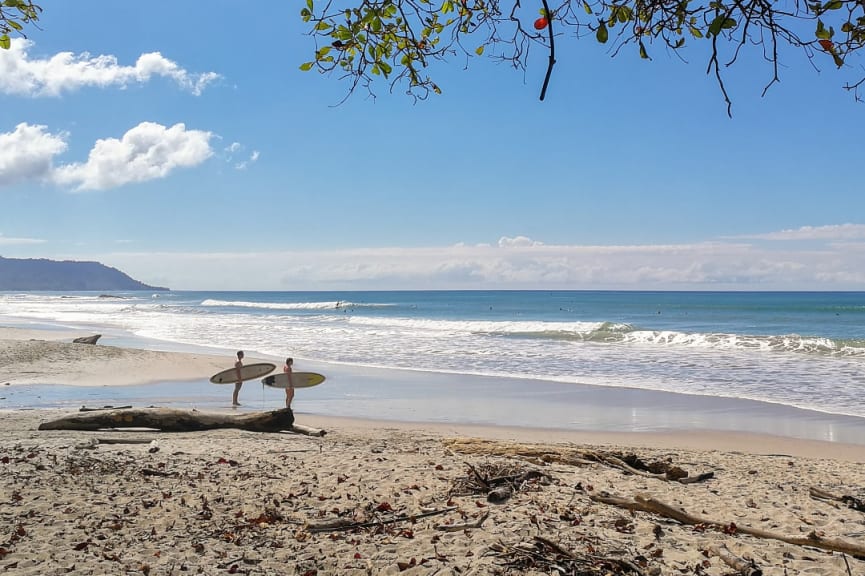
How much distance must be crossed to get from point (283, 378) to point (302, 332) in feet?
66.7

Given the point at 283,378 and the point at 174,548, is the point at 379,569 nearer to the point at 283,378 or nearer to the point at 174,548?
the point at 174,548

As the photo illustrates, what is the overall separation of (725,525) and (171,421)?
7804 millimetres

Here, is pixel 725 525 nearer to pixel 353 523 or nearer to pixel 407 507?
pixel 407 507

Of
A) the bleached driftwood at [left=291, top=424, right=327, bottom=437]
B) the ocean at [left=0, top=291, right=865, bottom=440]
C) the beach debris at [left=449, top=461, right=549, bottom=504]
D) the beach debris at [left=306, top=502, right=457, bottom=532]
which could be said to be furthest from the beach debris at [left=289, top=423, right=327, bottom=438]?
the ocean at [left=0, top=291, right=865, bottom=440]

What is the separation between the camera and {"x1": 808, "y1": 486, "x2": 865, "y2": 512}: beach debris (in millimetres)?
6258

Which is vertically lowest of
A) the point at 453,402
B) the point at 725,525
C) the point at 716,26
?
the point at 453,402

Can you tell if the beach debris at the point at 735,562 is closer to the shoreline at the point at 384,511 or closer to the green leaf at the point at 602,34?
the shoreline at the point at 384,511

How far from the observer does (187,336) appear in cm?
3300

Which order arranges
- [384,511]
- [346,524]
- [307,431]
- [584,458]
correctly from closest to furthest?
[346,524] → [384,511] → [584,458] → [307,431]

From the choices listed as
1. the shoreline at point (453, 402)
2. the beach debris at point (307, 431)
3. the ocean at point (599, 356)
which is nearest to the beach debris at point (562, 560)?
the beach debris at point (307, 431)

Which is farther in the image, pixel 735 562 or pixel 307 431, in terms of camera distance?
pixel 307 431

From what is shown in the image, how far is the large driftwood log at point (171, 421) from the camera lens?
9.46 metres

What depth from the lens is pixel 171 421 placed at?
977 cm

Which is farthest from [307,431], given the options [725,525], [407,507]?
[725,525]
